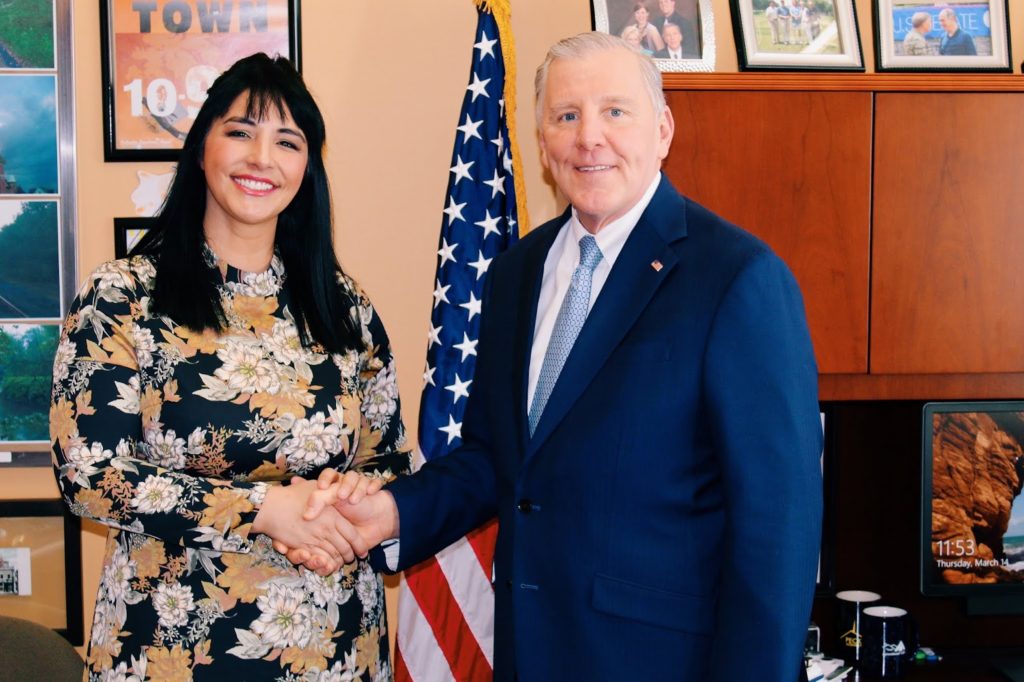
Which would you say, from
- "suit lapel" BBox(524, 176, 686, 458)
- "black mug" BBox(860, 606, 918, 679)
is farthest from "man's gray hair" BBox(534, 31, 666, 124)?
"black mug" BBox(860, 606, 918, 679)

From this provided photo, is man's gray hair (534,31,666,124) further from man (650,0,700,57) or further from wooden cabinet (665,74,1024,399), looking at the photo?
man (650,0,700,57)

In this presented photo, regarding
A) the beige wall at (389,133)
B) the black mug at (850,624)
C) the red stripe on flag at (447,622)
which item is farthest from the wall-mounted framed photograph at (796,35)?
the red stripe on flag at (447,622)

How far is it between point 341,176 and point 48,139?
81cm

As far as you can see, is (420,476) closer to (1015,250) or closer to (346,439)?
(346,439)

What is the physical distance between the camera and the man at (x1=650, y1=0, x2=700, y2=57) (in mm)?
2410

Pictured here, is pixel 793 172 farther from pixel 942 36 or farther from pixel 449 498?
pixel 449 498

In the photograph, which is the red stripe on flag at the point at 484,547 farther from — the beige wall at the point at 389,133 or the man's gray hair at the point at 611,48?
the man's gray hair at the point at 611,48

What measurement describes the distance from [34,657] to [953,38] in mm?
2638

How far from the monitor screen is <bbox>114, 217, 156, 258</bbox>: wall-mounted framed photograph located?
217 cm

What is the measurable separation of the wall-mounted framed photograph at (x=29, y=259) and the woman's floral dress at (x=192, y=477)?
106cm

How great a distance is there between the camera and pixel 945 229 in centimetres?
223

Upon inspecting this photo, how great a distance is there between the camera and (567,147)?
160 centimetres

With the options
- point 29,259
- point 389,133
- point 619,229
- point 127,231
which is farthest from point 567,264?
point 29,259

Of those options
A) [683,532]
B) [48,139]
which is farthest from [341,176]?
[683,532]
